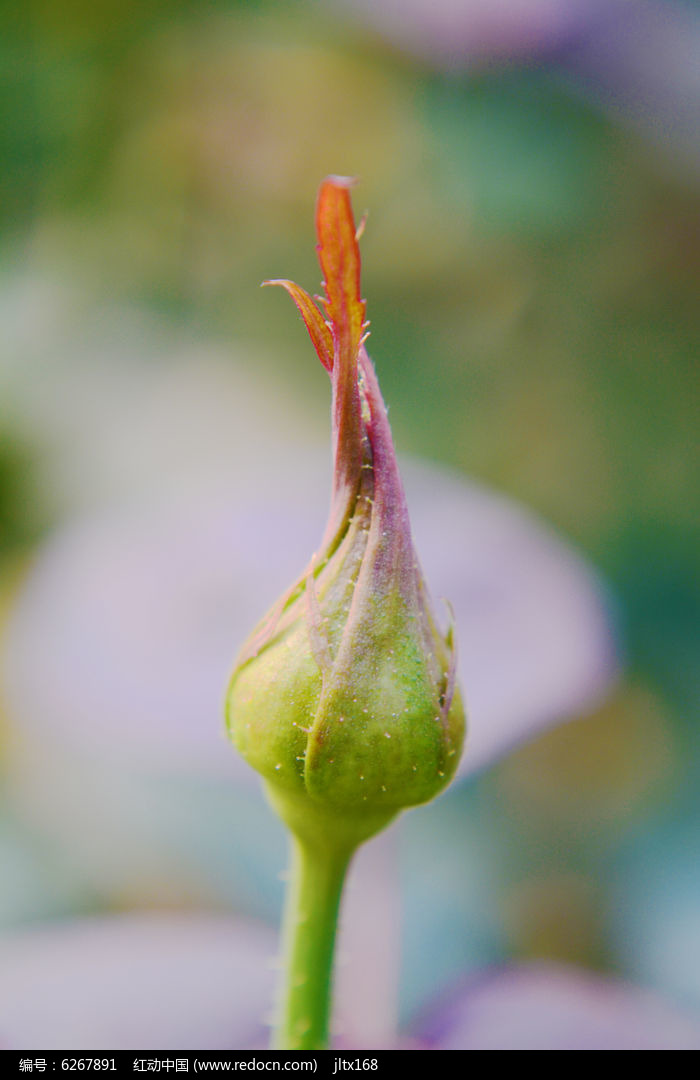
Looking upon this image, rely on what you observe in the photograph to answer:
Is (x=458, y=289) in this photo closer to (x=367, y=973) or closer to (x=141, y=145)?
(x=141, y=145)

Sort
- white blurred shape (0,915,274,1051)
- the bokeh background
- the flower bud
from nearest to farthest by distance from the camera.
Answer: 1. the flower bud
2. white blurred shape (0,915,274,1051)
3. the bokeh background

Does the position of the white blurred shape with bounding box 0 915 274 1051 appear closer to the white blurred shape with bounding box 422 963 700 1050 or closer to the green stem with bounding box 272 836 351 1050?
the white blurred shape with bounding box 422 963 700 1050

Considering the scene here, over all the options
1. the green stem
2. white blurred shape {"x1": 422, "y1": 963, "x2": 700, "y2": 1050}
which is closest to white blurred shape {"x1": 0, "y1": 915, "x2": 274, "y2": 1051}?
white blurred shape {"x1": 422, "y1": 963, "x2": 700, "y2": 1050}

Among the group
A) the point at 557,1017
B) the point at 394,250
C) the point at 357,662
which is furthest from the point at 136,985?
the point at 394,250

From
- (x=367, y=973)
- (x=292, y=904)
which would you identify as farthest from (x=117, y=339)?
(x=292, y=904)

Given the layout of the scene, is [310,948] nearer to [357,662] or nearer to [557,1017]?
[357,662]
